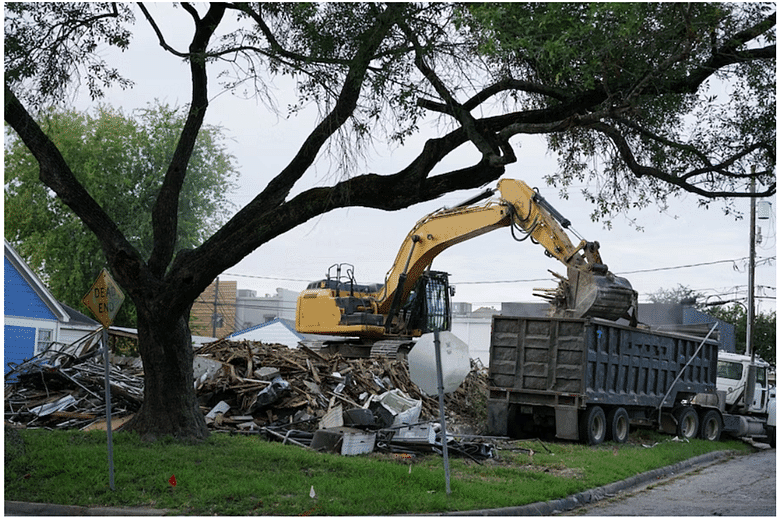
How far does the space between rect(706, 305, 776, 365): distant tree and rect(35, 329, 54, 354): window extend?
30.1 metres

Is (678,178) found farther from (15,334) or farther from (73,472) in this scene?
(15,334)

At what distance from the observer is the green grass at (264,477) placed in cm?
1025

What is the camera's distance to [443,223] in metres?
21.5

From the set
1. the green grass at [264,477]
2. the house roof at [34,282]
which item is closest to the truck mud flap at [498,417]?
the green grass at [264,477]

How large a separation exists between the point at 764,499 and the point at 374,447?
6086 mm

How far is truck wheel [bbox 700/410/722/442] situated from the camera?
22656mm

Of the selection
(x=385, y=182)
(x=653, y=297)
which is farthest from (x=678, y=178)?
(x=653, y=297)

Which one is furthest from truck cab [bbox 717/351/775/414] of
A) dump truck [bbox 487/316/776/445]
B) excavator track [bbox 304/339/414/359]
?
excavator track [bbox 304/339/414/359]

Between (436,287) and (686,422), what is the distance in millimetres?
7492

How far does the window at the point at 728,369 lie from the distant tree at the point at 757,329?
55.6 feet

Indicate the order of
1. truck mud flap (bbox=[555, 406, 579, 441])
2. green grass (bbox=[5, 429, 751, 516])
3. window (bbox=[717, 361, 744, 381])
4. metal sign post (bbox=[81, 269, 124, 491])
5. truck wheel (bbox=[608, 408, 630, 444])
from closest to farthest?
green grass (bbox=[5, 429, 751, 516]) < metal sign post (bbox=[81, 269, 124, 491]) < truck mud flap (bbox=[555, 406, 579, 441]) < truck wheel (bbox=[608, 408, 630, 444]) < window (bbox=[717, 361, 744, 381])

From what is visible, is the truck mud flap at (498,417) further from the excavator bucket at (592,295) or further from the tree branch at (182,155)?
the tree branch at (182,155)

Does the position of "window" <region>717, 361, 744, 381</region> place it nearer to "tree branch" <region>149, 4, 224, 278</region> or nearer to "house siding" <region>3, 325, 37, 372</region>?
"tree branch" <region>149, 4, 224, 278</region>

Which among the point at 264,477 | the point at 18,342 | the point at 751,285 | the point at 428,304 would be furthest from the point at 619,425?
the point at 18,342
